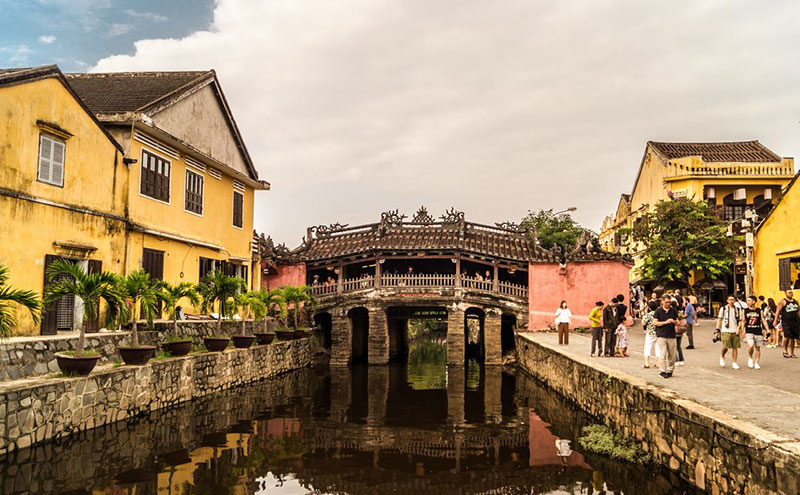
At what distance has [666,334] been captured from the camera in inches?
423

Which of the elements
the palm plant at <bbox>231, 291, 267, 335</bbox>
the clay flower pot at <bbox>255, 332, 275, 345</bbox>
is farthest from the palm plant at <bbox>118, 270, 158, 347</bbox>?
the clay flower pot at <bbox>255, 332, 275, 345</bbox>

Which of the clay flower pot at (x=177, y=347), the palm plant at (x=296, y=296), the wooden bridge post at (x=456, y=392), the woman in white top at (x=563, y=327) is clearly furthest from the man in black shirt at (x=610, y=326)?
the palm plant at (x=296, y=296)

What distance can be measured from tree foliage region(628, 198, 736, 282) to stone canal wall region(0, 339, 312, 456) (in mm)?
19512

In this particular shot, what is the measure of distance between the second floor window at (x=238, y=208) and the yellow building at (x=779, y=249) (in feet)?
60.6

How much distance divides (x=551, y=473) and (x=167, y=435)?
21.8ft

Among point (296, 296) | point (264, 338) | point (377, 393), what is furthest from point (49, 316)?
point (296, 296)

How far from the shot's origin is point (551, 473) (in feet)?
29.9

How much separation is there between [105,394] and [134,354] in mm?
1166

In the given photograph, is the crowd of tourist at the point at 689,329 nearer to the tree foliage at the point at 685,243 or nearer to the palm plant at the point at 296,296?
the tree foliage at the point at 685,243

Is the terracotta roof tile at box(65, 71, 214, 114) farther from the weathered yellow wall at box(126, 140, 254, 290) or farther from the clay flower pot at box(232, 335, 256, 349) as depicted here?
the clay flower pot at box(232, 335, 256, 349)

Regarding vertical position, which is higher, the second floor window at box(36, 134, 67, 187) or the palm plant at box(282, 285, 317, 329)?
the second floor window at box(36, 134, 67, 187)

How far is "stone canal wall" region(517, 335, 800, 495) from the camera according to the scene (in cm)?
577

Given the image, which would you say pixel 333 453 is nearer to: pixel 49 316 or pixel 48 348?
pixel 48 348

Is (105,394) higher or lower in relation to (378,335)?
lower
